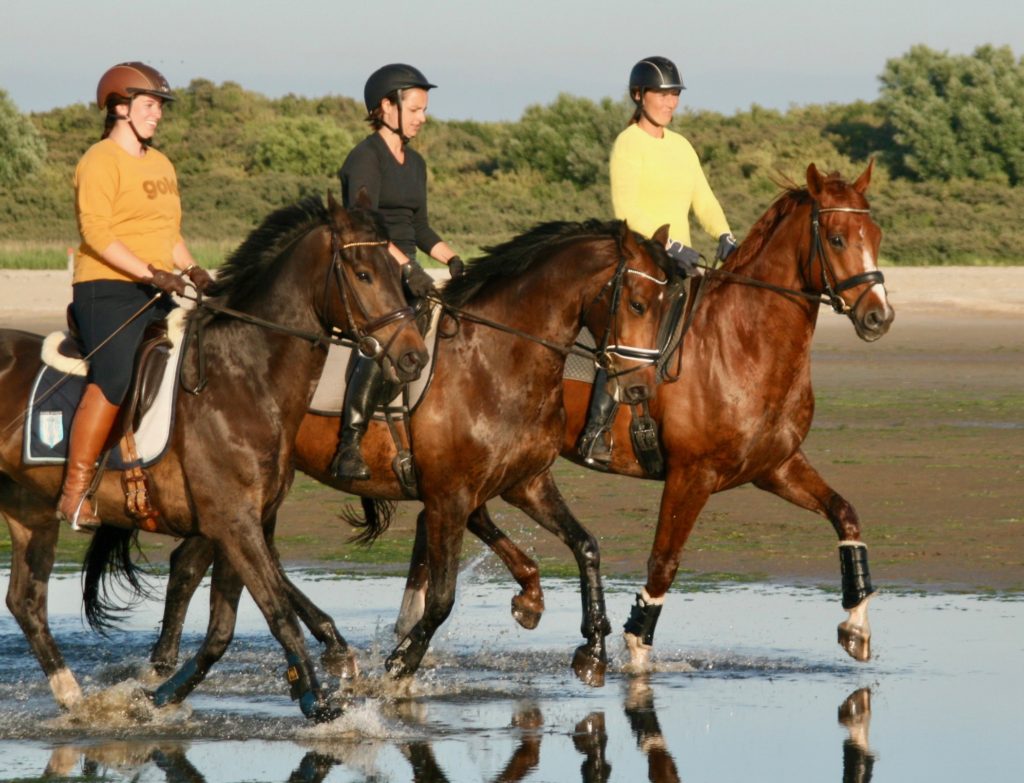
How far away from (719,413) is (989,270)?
3174cm

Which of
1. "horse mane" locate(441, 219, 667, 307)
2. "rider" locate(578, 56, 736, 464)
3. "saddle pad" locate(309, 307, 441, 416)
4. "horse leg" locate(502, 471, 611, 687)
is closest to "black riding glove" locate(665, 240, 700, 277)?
"rider" locate(578, 56, 736, 464)

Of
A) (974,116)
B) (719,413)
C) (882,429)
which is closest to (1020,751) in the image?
(719,413)

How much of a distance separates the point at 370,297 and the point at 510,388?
134 cm

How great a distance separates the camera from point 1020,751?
7133 mm

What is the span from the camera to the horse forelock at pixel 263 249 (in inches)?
312

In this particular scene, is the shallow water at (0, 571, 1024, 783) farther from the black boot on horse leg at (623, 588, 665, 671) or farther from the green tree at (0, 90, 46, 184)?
the green tree at (0, 90, 46, 184)

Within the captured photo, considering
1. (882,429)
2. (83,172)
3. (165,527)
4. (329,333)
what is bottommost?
(882,429)

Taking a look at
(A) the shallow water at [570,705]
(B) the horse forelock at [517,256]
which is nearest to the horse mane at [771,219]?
(B) the horse forelock at [517,256]

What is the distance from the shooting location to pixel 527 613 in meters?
9.45

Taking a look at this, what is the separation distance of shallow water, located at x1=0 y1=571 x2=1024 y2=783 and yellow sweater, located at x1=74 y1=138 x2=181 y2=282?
Result: 73.5 inches

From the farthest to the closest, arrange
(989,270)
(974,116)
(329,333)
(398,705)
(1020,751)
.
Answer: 1. (974,116)
2. (989,270)
3. (398,705)
4. (329,333)
5. (1020,751)

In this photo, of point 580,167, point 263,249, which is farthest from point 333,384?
point 580,167

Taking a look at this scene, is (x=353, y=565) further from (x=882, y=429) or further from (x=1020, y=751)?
(x=882, y=429)

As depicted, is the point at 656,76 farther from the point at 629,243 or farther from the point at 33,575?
the point at 33,575
